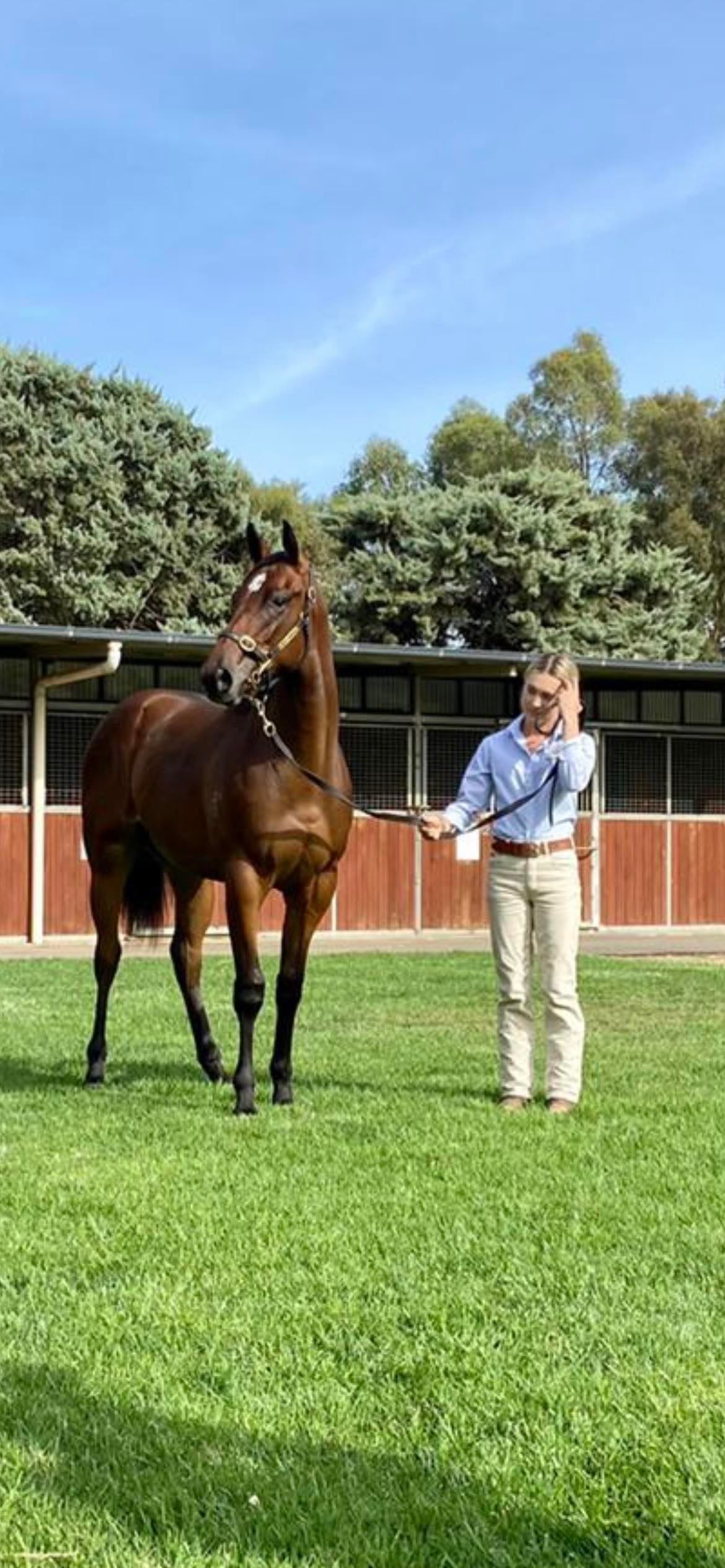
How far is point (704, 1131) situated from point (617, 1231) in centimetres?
172

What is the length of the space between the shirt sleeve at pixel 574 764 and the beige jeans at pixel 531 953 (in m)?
0.31

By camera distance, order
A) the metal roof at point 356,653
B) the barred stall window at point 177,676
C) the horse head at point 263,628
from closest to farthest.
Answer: the horse head at point 263,628 < the metal roof at point 356,653 < the barred stall window at point 177,676

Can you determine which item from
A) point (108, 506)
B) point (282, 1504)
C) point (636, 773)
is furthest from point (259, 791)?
point (108, 506)

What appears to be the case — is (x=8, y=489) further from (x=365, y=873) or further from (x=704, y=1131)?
(x=704, y=1131)

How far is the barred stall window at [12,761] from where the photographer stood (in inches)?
757

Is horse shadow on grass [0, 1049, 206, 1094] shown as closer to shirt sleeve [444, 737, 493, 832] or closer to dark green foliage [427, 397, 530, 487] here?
shirt sleeve [444, 737, 493, 832]

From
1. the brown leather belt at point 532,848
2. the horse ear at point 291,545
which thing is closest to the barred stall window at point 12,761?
the horse ear at point 291,545

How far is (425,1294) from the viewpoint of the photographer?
398 centimetres

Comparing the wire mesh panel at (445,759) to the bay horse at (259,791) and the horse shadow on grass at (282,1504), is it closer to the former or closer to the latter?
the bay horse at (259,791)

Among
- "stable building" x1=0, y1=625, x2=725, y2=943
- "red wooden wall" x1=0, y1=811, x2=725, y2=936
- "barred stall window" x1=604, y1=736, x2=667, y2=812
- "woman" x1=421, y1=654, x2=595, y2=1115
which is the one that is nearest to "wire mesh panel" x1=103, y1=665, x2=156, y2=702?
"stable building" x1=0, y1=625, x2=725, y2=943

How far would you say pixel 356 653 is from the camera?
63.2ft

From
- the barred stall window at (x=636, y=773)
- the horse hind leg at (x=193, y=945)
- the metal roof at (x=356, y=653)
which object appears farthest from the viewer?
the barred stall window at (x=636, y=773)

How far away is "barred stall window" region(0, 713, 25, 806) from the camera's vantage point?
63.1 ft

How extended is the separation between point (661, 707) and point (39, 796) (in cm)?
870
